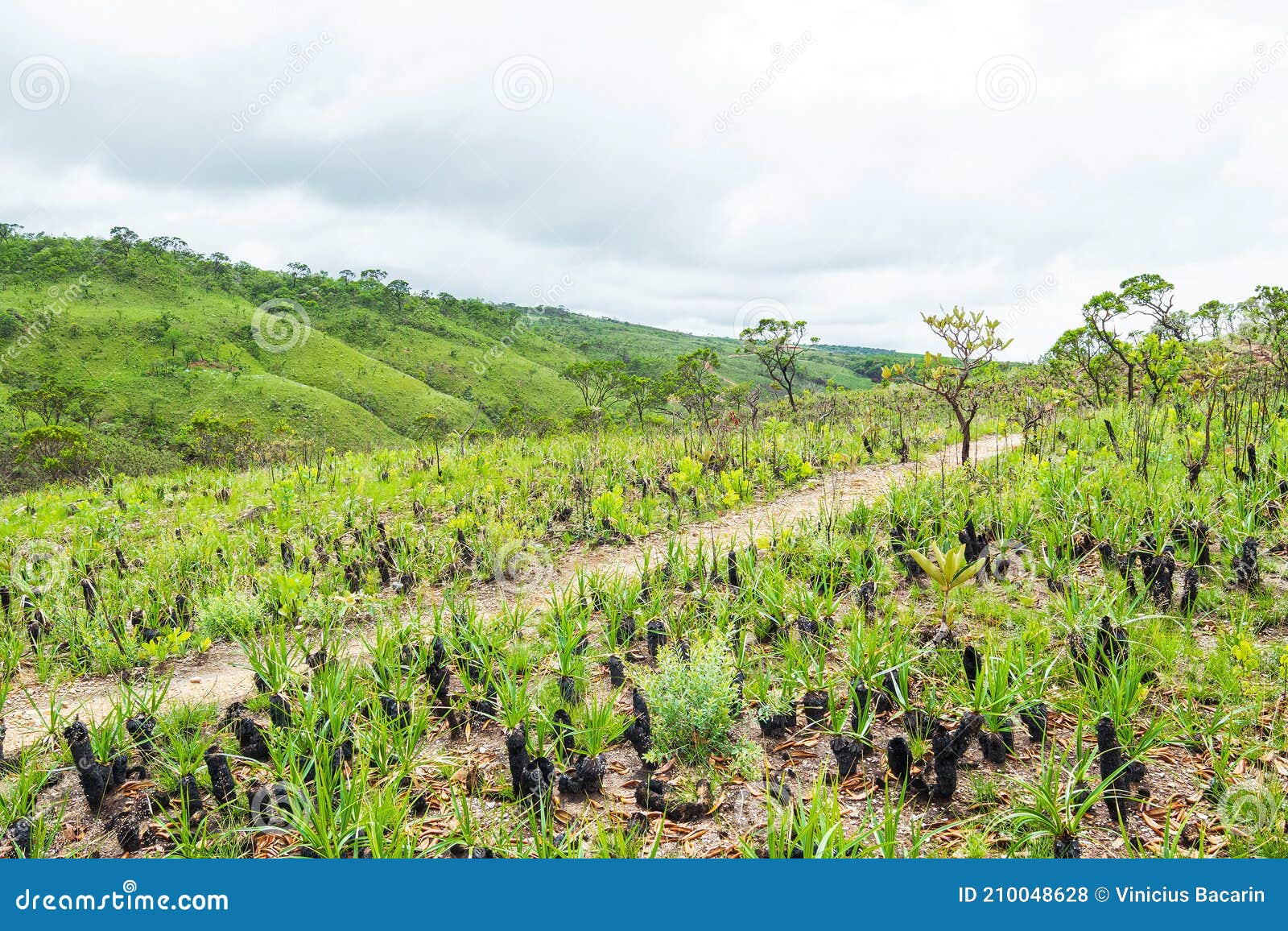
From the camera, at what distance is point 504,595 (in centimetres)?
568

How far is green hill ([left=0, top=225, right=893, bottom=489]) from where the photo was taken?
62.7 m

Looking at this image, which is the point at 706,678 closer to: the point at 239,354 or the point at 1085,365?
the point at 1085,365

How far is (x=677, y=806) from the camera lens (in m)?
2.76

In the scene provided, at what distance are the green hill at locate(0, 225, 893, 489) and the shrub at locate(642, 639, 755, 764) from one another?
1385 inches

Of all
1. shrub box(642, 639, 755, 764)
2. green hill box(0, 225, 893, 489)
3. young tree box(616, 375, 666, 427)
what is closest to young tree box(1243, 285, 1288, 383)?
shrub box(642, 639, 755, 764)

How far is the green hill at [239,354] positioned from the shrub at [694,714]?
35173 mm

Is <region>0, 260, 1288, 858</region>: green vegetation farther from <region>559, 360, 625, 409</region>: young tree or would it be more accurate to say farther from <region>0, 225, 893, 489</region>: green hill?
<region>0, 225, 893, 489</region>: green hill

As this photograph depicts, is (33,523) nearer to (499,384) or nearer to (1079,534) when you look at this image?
(1079,534)

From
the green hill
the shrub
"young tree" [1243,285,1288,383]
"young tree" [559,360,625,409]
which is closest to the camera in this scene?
the shrub

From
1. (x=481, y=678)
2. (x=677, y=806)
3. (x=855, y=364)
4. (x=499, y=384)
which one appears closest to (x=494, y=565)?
(x=481, y=678)

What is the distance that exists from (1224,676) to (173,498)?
12012 millimetres

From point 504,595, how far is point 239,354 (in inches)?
3429

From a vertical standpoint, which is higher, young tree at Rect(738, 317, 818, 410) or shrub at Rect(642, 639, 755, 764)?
young tree at Rect(738, 317, 818, 410)

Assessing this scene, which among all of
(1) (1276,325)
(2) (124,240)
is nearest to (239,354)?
(2) (124,240)
